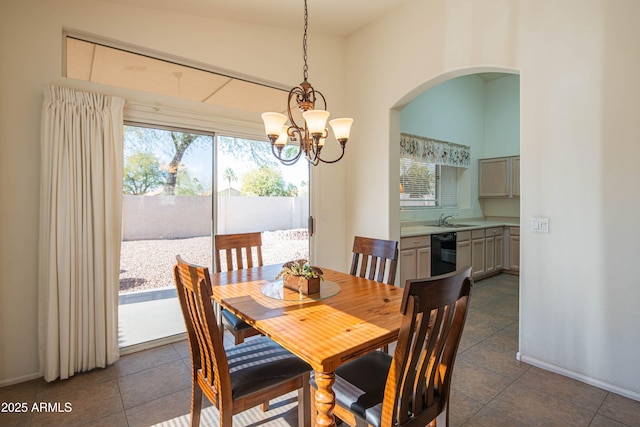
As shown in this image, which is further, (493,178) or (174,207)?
(493,178)

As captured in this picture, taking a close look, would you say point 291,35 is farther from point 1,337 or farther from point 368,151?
point 1,337

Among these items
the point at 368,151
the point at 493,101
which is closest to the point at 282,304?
the point at 368,151

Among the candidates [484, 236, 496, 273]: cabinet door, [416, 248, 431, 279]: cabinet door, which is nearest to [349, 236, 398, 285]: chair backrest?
[416, 248, 431, 279]: cabinet door

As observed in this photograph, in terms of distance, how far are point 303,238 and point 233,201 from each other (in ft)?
3.33

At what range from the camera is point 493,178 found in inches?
238

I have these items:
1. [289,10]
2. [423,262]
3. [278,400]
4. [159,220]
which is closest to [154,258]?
[159,220]

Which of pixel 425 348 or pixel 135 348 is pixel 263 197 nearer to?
pixel 135 348

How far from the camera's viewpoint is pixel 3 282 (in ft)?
7.40

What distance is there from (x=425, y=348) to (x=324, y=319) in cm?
49

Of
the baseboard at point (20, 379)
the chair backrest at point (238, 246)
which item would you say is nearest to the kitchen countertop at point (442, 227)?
the chair backrest at point (238, 246)

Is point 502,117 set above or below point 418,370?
above

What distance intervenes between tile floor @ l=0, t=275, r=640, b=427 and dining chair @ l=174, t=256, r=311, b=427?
1.69 ft

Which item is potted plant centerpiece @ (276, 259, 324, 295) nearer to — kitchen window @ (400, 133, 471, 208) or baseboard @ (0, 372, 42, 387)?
baseboard @ (0, 372, 42, 387)

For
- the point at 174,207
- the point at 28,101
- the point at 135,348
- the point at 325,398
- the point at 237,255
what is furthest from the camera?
the point at 174,207
